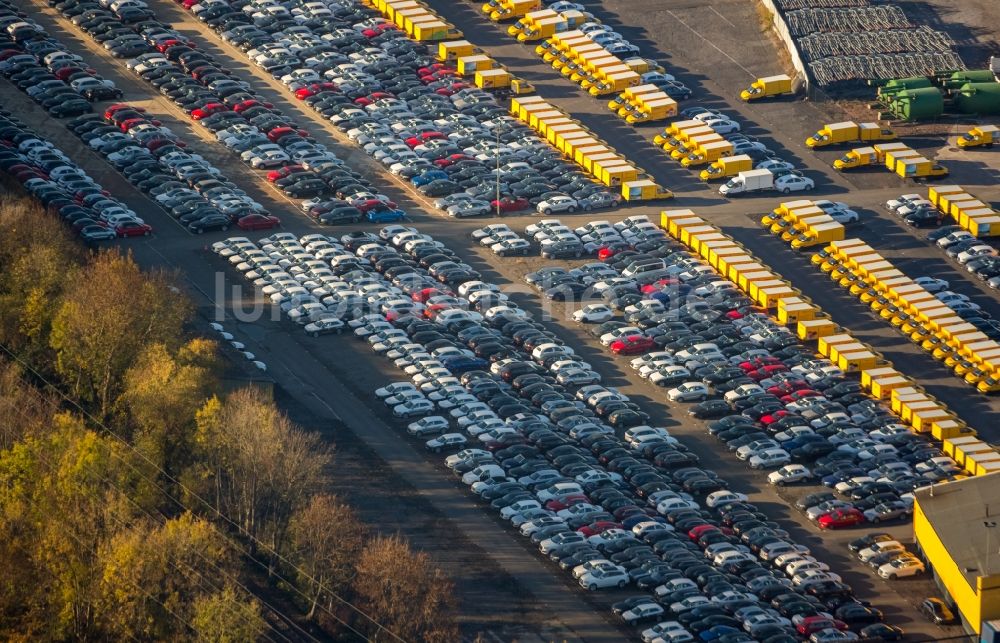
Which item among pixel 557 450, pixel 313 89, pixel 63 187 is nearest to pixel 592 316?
pixel 557 450

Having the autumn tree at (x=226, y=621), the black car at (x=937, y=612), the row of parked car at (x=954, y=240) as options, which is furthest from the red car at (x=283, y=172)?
the black car at (x=937, y=612)

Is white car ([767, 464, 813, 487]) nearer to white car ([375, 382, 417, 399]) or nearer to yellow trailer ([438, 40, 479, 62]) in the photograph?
white car ([375, 382, 417, 399])

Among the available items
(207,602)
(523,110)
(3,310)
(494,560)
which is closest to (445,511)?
(494,560)

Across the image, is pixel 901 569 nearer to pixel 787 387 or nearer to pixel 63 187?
pixel 787 387

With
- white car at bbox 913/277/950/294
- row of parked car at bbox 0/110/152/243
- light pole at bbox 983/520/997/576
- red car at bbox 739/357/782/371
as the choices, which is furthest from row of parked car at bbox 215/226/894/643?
white car at bbox 913/277/950/294

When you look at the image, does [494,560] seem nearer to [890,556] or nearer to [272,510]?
[272,510]
